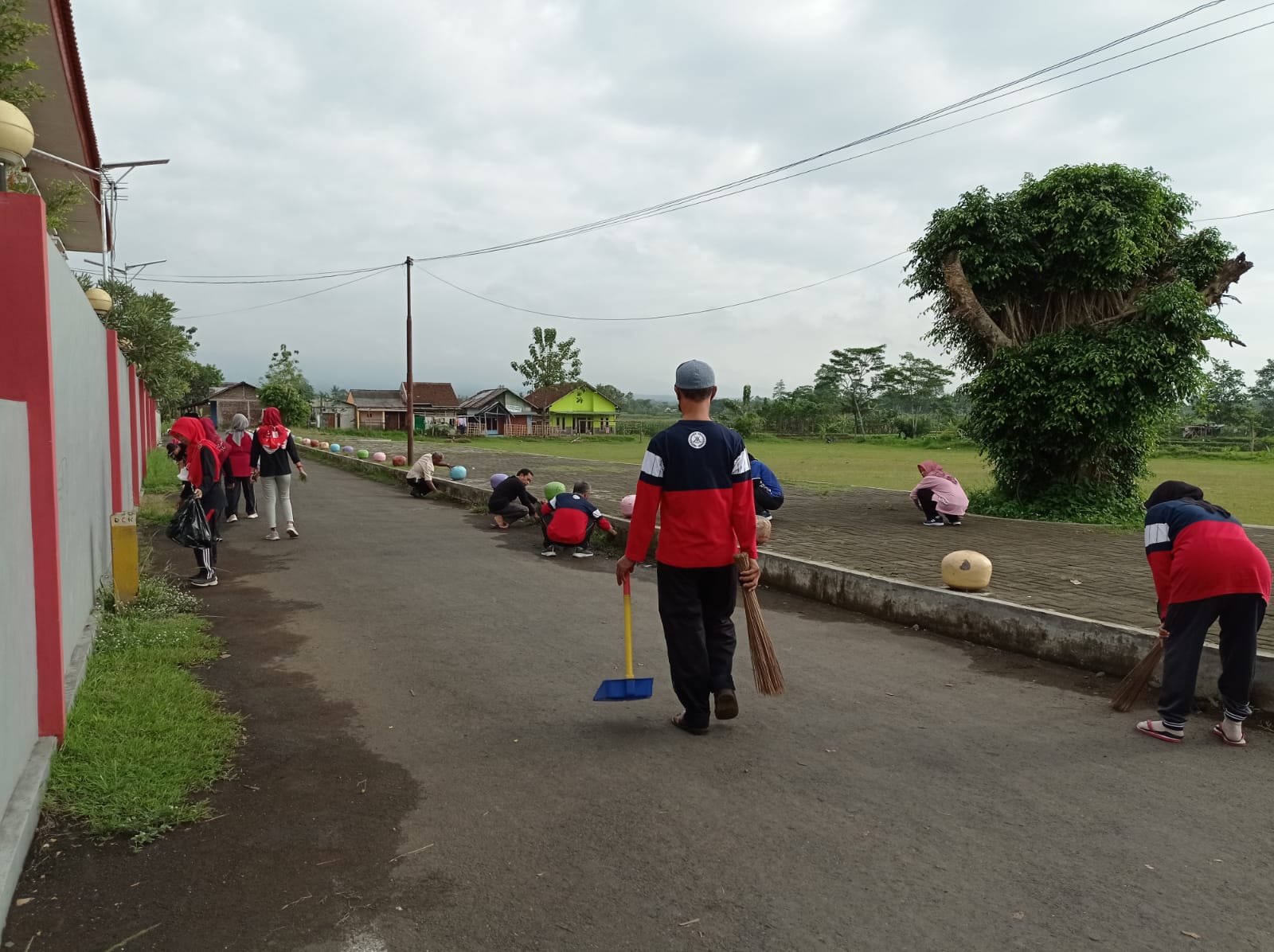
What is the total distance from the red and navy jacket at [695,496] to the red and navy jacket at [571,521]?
19.3ft

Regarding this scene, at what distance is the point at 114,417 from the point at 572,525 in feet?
18.8

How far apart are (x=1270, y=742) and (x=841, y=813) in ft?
8.57

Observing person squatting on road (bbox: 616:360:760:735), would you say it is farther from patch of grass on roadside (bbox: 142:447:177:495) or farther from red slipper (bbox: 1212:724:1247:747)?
patch of grass on roadside (bbox: 142:447:177:495)

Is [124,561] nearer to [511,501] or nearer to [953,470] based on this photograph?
[511,501]

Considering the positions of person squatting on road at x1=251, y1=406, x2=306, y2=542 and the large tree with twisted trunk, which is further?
the large tree with twisted trunk

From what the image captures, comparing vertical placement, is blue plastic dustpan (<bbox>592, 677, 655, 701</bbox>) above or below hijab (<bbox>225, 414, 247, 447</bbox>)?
below

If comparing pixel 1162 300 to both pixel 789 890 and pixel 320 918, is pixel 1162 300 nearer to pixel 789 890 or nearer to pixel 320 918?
pixel 789 890

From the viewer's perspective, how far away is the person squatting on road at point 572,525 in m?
10.3

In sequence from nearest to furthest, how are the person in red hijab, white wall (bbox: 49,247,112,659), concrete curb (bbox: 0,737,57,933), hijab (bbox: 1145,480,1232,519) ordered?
Result: concrete curb (bbox: 0,737,57,933) → hijab (bbox: 1145,480,1232,519) → white wall (bbox: 49,247,112,659) → the person in red hijab

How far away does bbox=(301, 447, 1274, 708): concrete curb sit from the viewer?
5461 mm

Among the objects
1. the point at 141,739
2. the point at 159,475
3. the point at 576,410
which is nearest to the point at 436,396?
the point at 576,410

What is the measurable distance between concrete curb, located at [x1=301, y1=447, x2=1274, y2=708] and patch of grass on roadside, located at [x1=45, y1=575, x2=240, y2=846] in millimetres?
5041

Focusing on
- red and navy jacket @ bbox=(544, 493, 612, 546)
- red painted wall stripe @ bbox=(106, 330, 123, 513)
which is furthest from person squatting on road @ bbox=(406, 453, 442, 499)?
red and navy jacket @ bbox=(544, 493, 612, 546)

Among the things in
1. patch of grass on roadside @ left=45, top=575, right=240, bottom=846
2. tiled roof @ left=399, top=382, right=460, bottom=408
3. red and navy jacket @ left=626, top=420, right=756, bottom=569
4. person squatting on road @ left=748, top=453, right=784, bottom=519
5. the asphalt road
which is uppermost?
tiled roof @ left=399, top=382, right=460, bottom=408
